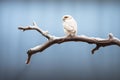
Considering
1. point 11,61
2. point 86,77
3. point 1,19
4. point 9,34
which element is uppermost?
point 1,19

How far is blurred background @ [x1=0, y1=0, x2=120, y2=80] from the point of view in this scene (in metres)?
2.93

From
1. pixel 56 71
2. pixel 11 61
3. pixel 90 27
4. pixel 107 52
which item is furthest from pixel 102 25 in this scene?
pixel 11 61

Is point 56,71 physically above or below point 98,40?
below

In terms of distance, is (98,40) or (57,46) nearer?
(98,40)

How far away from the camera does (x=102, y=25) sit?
9.82ft

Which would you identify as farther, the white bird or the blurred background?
the blurred background

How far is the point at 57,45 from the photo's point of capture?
299 cm

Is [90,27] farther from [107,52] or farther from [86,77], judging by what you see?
[86,77]

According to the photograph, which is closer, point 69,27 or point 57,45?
point 69,27

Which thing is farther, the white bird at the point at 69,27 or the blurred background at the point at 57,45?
the blurred background at the point at 57,45

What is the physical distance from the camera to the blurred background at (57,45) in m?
2.93

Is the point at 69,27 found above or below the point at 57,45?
above

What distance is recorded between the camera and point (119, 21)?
9.85 ft

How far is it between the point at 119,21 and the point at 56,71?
0.98 meters
